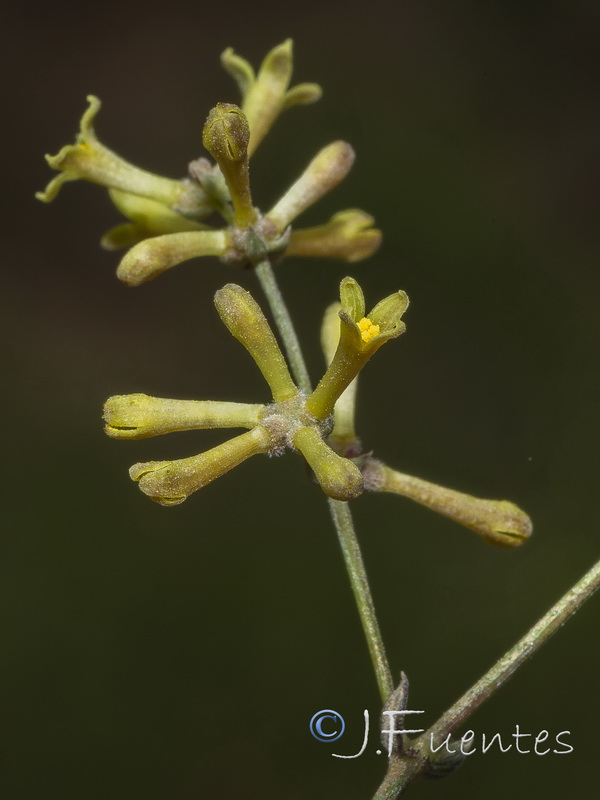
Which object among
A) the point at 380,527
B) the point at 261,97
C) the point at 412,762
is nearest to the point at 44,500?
the point at 380,527

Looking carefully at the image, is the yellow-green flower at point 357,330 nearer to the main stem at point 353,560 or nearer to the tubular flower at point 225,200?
the main stem at point 353,560

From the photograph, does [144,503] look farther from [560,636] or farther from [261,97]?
[261,97]

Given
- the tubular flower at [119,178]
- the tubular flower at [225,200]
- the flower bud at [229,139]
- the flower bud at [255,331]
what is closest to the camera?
the flower bud at [255,331]

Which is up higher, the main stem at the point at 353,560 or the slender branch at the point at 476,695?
the main stem at the point at 353,560

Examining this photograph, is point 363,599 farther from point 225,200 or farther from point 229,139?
point 225,200

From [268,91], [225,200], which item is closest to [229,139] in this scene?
[225,200]

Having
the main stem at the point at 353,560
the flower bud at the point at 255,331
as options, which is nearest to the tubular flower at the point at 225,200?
the main stem at the point at 353,560

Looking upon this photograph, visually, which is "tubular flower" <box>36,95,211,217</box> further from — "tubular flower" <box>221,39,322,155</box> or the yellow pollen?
the yellow pollen

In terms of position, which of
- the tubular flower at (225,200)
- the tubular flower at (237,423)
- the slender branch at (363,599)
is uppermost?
the tubular flower at (225,200)
